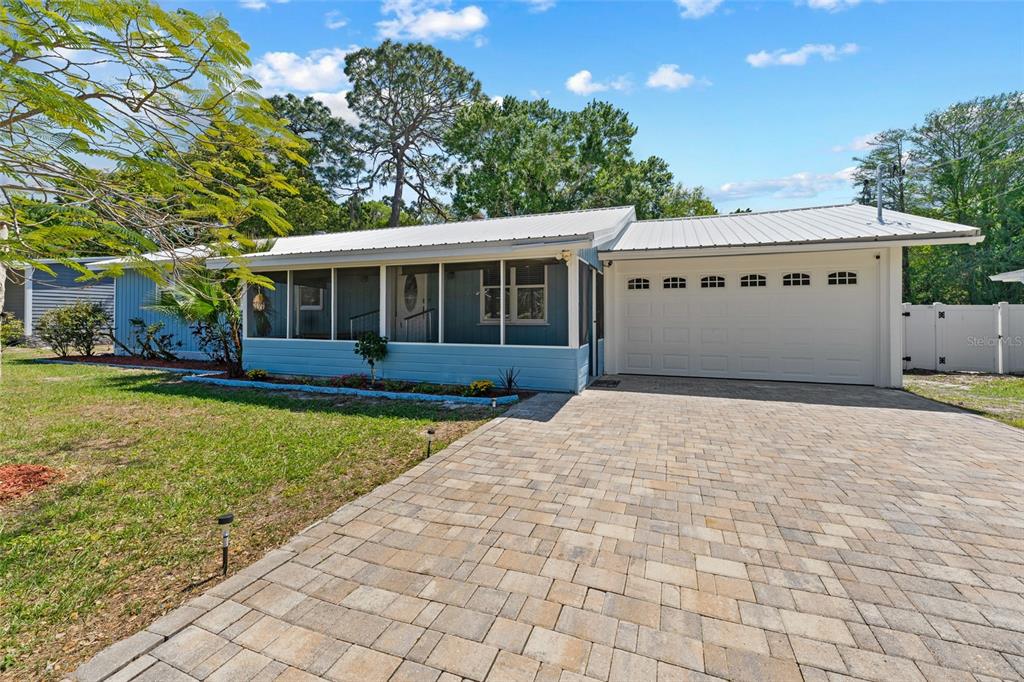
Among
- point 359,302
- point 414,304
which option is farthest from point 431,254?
point 359,302

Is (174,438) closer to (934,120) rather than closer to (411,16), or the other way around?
(411,16)

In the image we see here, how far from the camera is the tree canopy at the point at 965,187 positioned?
1920 centimetres

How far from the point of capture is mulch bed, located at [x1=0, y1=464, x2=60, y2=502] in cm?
363

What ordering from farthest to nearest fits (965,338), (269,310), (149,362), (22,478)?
(149,362) < (269,310) < (965,338) < (22,478)

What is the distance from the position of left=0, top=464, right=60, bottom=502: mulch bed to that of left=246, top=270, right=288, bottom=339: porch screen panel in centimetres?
660

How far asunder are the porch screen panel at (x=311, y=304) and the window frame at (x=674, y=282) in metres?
7.92

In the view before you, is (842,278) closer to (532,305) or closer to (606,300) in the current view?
(606,300)

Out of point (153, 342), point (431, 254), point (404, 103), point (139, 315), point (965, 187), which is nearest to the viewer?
point (431, 254)

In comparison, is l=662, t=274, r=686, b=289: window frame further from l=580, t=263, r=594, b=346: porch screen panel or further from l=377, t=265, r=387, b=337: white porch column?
l=377, t=265, r=387, b=337: white porch column

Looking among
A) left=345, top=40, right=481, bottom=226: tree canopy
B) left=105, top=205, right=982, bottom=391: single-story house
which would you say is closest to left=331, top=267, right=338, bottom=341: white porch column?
left=105, top=205, right=982, bottom=391: single-story house

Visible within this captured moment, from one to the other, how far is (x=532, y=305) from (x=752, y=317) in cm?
475

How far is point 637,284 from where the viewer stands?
1013 cm

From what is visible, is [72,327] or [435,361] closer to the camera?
[435,361]

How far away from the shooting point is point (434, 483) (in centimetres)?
382
